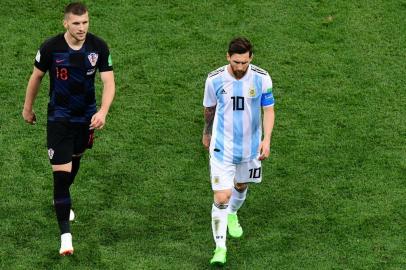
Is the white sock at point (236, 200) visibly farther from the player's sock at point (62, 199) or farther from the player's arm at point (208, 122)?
the player's sock at point (62, 199)

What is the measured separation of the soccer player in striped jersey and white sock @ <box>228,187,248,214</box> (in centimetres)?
42

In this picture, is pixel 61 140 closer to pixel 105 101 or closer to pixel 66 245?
pixel 105 101

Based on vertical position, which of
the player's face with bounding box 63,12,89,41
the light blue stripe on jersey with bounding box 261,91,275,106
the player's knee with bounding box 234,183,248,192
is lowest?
the player's knee with bounding box 234,183,248,192

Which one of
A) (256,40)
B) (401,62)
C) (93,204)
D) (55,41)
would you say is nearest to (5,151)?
(93,204)

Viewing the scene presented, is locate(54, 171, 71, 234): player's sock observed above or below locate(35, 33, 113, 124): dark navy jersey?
below

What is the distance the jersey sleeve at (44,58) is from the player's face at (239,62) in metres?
1.70

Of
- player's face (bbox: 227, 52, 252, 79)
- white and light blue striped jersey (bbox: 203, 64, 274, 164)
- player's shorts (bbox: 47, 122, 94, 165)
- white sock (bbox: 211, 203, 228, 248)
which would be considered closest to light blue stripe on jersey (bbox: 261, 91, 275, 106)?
white and light blue striped jersey (bbox: 203, 64, 274, 164)

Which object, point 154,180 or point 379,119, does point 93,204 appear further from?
point 379,119

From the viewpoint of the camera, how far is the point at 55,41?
10.8m

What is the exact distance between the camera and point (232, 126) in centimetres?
1084

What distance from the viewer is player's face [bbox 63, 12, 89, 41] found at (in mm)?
10469

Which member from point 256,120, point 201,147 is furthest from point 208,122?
point 201,147

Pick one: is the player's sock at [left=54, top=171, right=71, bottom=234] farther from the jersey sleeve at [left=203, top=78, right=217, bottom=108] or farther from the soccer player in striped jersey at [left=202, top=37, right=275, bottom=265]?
the jersey sleeve at [left=203, top=78, right=217, bottom=108]

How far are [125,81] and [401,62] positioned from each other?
3.61 metres
